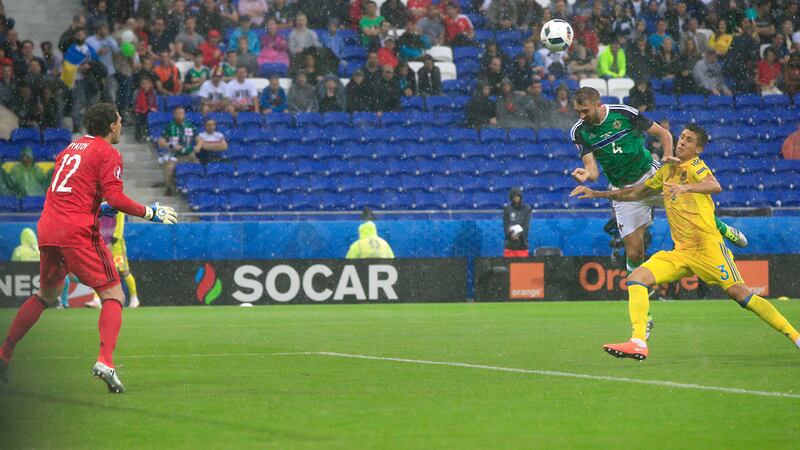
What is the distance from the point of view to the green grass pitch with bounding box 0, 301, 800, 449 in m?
7.21

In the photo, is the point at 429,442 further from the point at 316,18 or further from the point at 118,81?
the point at 316,18

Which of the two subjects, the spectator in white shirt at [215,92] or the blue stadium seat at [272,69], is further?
the blue stadium seat at [272,69]

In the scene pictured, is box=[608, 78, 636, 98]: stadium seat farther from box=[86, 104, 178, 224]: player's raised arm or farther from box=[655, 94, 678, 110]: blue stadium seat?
box=[86, 104, 178, 224]: player's raised arm

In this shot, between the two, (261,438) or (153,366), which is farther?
(153,366)

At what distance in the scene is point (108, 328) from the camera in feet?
30.5

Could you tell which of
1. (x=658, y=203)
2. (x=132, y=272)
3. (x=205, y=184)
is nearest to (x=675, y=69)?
(x=205, y=184)

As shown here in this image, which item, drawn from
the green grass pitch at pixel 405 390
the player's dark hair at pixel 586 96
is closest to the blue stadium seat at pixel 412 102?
the green grass pitch at pixel 405 390

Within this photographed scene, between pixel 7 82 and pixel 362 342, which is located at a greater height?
pixel 7 82

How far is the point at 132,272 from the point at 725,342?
12797mm

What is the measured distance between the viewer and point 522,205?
25016mm

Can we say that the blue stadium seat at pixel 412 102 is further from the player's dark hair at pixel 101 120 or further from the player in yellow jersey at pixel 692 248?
the player's dark hair at pixel 101 120

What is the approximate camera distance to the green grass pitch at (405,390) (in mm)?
7211

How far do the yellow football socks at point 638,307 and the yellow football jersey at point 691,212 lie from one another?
59cm

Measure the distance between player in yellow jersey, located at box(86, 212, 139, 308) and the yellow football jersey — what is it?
11.5 meters
